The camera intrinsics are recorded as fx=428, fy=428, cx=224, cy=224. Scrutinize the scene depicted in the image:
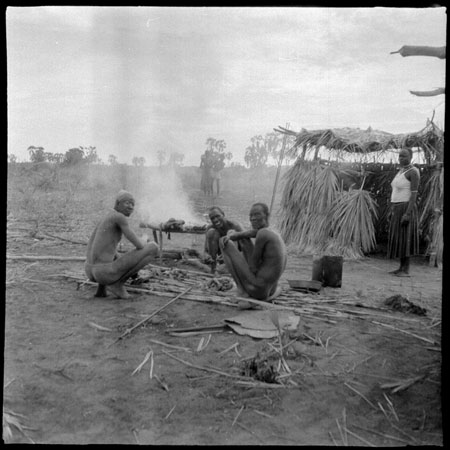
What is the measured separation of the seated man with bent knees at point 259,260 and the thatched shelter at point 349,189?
13.7 feet

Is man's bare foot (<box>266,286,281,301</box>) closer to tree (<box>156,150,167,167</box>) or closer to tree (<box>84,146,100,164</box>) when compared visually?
tree (<box>156,150,167,167</box>)

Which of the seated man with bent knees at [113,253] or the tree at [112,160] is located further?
the tree at [112,160]

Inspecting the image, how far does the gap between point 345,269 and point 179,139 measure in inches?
180

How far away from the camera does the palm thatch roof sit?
8.84m

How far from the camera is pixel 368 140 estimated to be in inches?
362

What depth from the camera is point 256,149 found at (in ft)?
78.7

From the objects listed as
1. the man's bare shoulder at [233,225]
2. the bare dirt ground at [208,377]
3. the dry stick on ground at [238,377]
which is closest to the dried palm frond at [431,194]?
the bare dirt ground at [208,377]

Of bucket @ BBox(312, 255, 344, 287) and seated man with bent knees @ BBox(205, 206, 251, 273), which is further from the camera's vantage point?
bucket @ BBox(312, 255, 344, 287)

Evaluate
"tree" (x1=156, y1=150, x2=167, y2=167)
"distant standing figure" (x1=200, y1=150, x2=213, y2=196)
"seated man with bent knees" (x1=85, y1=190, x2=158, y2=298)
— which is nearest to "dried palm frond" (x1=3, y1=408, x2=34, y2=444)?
"seated man with bent knees" (x1=85, y1=190, x2=158, y2=298)

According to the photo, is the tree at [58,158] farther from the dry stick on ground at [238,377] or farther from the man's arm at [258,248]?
the dry stick on ground at [238,377]

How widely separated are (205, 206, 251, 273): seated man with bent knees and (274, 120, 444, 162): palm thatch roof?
3.91 meters

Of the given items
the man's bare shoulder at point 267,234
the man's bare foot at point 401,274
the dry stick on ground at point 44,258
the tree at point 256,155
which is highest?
the tree at point 256,155

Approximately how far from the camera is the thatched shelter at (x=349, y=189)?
888cm

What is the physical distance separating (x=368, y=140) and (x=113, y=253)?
6258 mm
